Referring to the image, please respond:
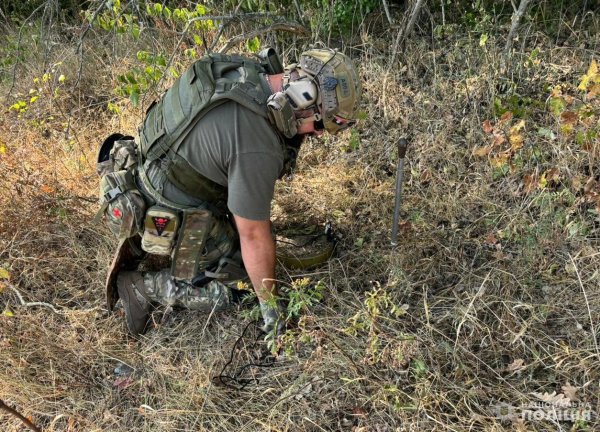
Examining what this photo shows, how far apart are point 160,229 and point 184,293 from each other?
21.0 inches

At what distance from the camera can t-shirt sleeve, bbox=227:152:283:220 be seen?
247 centimetres

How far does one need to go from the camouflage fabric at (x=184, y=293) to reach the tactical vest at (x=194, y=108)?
0.58m

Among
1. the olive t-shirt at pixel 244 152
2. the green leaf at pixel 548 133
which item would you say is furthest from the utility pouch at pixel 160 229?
the green leaf at pixel 548 133

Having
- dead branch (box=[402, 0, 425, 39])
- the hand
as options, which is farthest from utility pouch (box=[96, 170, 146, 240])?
dead branch (box=[402, 0, 425, 39])

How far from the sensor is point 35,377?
289 cm

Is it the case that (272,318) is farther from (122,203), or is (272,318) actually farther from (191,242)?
(122,203)

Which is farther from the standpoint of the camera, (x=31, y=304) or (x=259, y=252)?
(x=31, y=304)

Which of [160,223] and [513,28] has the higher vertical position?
[513,28]

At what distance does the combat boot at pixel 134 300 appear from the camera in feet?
10.3

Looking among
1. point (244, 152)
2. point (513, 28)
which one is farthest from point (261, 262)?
point (513, 28)

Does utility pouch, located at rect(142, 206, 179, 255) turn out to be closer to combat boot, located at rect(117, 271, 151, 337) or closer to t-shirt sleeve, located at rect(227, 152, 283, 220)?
combat boot, located at rect(117, 271, 151, 337)

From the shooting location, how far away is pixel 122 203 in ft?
9.48

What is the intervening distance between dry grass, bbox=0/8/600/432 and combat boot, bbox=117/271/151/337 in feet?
0.30

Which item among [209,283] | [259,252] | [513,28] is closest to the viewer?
[259,252]
